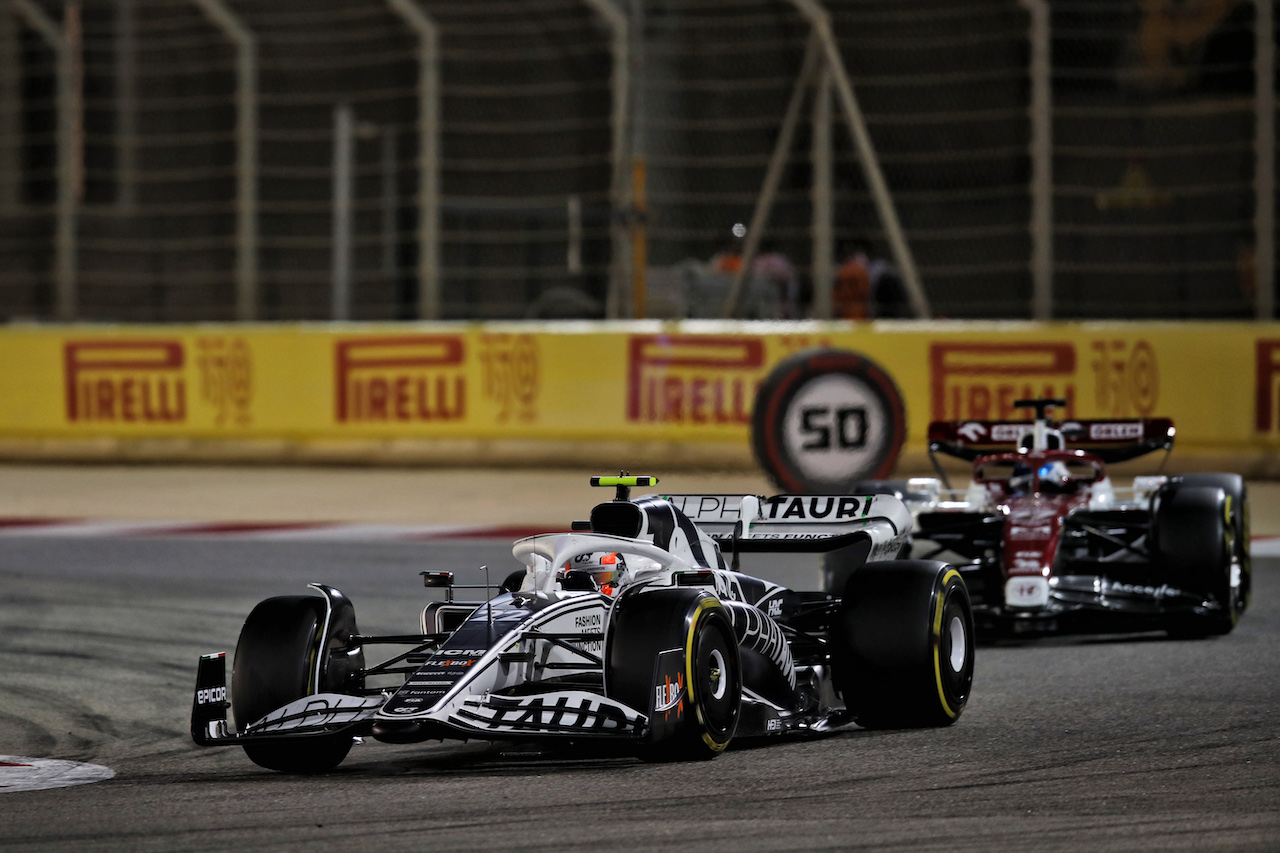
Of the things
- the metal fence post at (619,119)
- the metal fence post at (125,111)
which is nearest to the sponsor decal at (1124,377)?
the metal fence post at (619,119)

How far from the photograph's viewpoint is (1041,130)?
13.0 metres

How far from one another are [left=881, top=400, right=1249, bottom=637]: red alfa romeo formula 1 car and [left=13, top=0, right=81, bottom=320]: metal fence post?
28.3ft

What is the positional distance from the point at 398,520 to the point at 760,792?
747 centimetres

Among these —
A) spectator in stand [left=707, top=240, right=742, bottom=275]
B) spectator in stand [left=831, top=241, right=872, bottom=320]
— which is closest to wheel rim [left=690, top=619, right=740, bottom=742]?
spectator in stand [left=831, top=241, right=872, bottom=320]

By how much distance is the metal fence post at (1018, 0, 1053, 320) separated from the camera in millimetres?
12977

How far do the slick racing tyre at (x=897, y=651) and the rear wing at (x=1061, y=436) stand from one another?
2760 mm

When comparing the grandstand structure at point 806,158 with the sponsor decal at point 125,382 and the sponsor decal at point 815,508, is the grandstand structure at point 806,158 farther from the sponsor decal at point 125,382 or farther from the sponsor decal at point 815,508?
the sponsor decal at point 815,508

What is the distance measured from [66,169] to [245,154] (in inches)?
62.3

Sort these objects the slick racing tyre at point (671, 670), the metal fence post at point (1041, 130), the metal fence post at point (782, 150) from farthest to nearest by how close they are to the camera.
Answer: the metal fence post at point (782, 150)
the metal fence post at point (1041, 130)
the slick racing tyre at point (671, 670)

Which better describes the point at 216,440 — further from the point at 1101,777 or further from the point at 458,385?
the point at 1101,777

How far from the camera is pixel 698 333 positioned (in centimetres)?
1391

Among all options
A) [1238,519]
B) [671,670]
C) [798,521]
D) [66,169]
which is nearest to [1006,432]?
[1238,519]

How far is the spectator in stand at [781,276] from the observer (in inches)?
562

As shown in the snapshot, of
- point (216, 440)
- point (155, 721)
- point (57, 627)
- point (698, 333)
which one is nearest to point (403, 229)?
point (216, 440)
